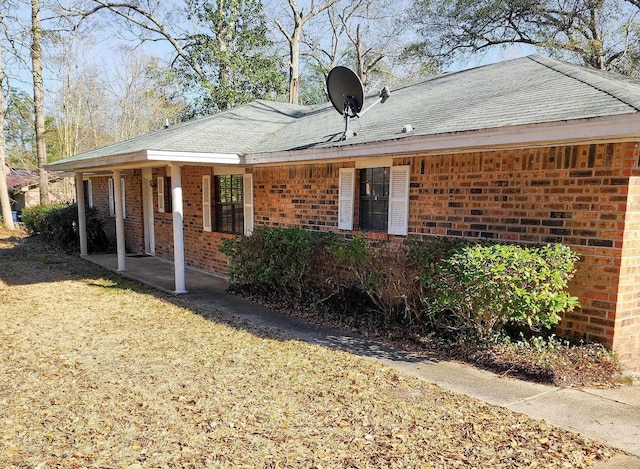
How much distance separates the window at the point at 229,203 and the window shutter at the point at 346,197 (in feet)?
9.50

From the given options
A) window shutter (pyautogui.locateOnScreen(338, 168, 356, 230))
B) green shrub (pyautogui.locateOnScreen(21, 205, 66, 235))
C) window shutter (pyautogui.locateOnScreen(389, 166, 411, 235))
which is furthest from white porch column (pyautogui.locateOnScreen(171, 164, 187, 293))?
green shrub (pyautogui.locateOnScreen(21, 205, 66, 235))

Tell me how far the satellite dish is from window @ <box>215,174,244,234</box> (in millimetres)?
2682

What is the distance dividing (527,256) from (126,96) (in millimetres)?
30927

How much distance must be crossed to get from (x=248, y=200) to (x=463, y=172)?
4797 mm

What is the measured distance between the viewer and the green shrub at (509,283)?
446cm

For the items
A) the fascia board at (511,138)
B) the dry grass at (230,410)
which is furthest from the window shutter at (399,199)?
the dry grass at (230,410)

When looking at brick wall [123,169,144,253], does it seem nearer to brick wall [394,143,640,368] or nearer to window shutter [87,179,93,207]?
window shutter [87,179,93,207]

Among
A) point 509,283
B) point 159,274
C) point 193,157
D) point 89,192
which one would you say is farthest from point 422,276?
point 89,192

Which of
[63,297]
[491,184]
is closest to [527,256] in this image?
[491,184]

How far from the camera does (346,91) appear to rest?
7996 mm

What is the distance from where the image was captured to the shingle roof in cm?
491

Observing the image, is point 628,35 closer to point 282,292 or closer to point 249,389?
point 282,292

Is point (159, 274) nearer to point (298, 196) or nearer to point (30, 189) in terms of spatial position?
point (298, 196)

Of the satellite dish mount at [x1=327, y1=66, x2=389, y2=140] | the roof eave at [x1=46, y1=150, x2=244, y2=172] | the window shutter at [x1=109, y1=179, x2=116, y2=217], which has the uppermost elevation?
the satellite dish mount at [x1=327, y1=66, x2=389, y2=140]
